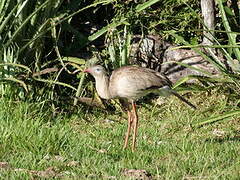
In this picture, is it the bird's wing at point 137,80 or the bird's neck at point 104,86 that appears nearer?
the bird's wing at point 137,80

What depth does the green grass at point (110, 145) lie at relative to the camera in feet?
16.6

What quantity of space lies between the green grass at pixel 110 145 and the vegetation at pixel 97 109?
1 cm

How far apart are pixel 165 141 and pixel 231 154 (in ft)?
2.87

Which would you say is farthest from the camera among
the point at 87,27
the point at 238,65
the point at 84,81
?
the point at 87,27

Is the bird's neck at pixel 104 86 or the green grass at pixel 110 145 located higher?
the bird's neck at pixel 104 86

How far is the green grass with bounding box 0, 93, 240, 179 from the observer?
5.06 meters

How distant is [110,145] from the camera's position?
605 centimetres

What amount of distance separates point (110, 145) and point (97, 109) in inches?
74.6

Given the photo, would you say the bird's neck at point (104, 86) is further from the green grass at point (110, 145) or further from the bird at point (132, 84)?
the green grass at point (110, 145)

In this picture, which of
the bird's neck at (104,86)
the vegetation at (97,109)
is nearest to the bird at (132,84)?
the bird's neck at (104,86)

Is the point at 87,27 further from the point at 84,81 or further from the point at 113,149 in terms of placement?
the point at 113,149

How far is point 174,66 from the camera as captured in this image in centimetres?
839

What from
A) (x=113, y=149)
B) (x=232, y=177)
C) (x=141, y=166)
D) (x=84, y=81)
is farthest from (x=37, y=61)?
(x=232, y=177)

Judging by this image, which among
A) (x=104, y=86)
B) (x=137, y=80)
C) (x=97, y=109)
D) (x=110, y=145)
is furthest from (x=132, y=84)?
(x=97, y=109)
